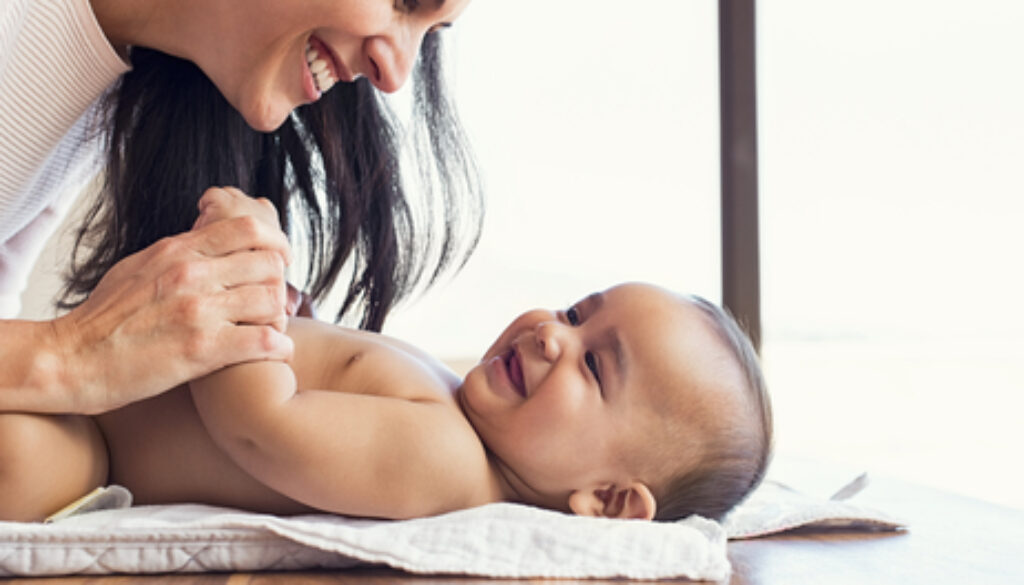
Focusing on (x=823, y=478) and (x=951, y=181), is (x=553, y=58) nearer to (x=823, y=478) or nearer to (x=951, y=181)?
(x=951, y=181)

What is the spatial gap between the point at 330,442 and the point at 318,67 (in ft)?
2.25

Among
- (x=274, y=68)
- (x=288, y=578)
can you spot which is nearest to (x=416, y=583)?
(x=288, y=578)

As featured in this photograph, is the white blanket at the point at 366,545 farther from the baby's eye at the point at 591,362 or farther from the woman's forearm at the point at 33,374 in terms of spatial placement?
the baby's eye at the point at 591,362

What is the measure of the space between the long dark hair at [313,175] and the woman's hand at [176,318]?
62cm

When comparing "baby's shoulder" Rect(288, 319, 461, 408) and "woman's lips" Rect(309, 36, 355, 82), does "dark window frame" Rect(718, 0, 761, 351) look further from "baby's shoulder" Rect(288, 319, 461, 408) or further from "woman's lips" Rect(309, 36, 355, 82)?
"baby's shoulder" Rect(288, 319, 461, 408)

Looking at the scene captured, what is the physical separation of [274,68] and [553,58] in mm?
3143

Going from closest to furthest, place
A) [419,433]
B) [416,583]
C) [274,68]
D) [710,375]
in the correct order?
[416,583] → [419,433] → [710,375] → [274,68]

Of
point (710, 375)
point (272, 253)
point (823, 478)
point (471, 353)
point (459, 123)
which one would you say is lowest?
point (471, 353)

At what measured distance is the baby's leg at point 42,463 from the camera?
998 mm

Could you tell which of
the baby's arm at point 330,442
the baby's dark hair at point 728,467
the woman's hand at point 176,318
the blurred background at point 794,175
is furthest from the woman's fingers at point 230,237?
the blurred background at point 794,175

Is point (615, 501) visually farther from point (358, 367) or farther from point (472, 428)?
point (358, 367)

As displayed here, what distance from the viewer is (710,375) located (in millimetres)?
1225

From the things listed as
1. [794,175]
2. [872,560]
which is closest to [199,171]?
[872,560]

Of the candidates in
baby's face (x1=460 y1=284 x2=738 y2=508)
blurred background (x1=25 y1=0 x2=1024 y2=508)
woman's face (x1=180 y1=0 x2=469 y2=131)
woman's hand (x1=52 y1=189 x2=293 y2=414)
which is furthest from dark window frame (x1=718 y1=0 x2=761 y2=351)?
woman's hand (x1=52 y1=189 x2=293 y2=414)
